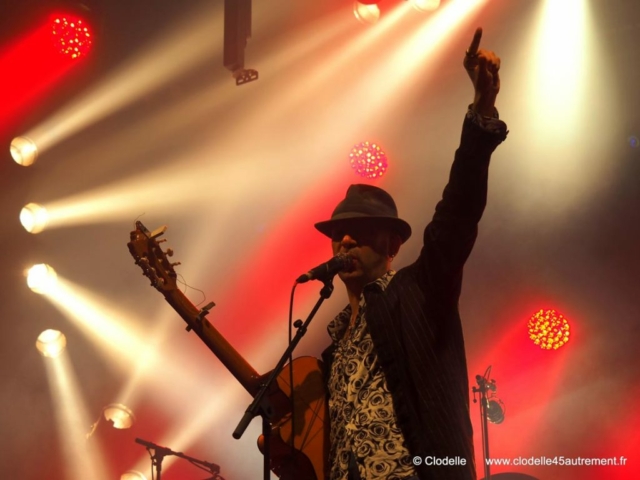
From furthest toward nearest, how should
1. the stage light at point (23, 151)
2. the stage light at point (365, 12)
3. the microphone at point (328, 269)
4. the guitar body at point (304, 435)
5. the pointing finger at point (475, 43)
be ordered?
1. the stage light at point (365, 12)
2. the stage light at point (23, 151)
3. the guitar body at point (304, 435)
4. the microphone at point (328, 269)
5. the pointing finger at point (475, 43)

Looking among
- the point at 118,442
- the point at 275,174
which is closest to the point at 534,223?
the point at 275,174

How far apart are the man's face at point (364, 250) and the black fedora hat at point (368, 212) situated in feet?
0.10

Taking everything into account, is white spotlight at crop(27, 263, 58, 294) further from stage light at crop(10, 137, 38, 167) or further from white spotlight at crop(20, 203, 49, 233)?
stage light at crop(10, 137, 38, 167)

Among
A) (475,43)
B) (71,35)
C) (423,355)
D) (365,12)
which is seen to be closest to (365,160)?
(365,12)

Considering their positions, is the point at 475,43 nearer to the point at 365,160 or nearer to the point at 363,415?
the point at 363,415

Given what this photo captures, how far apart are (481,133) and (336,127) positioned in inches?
227

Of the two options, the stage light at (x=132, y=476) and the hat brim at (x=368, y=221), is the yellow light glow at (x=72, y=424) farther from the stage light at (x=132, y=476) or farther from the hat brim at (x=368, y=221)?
the hat brim at (x=368, y=221)

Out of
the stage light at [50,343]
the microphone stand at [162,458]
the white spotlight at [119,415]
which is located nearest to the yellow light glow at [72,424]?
the stage light at [50,343]

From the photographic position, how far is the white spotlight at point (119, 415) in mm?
6383

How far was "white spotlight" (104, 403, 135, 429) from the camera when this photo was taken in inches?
251

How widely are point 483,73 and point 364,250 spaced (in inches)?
39.7

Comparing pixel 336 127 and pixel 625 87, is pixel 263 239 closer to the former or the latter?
pixel 336 127

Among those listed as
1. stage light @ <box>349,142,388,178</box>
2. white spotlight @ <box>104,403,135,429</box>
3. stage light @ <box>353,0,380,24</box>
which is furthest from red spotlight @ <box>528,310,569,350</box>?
white spotlight @ <box>104,403,135,429</box>

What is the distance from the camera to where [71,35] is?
6363 millimetres
